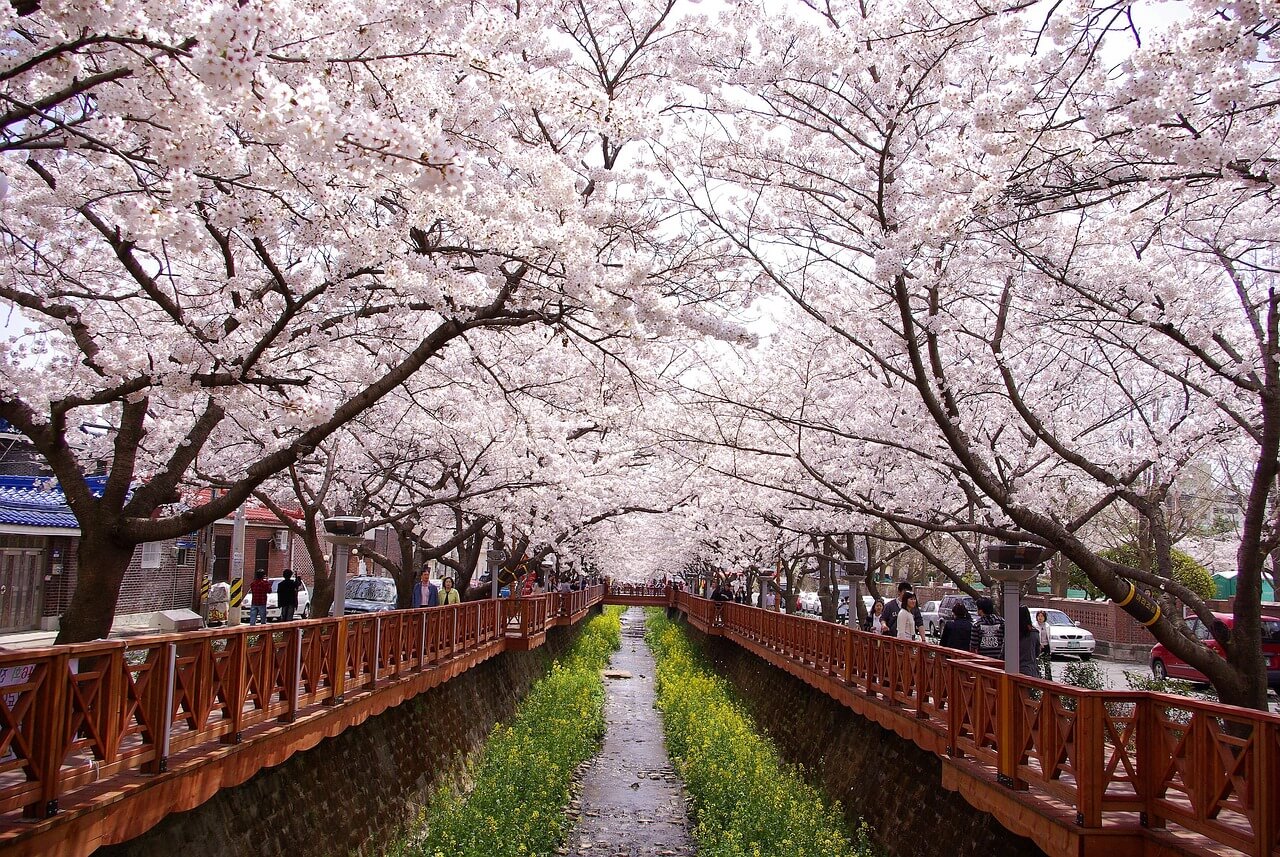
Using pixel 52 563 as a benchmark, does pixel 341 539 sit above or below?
above

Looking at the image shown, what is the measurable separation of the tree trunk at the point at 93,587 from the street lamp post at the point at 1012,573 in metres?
7.63

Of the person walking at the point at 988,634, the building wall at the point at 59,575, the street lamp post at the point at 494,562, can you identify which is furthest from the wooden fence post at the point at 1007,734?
the building wall at the point at 59,575

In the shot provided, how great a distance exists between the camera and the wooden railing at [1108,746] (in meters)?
5.56

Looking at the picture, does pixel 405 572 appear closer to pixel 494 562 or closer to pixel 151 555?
pixel 494 562

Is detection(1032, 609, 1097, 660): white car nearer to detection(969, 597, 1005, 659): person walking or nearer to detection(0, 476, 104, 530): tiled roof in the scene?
detection(969, 597, 1005, 659): person walking

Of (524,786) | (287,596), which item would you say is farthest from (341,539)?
(287,596)

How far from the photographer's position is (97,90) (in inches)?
221

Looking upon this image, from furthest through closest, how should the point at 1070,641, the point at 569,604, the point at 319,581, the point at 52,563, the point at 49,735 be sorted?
the point at 569,604
the point at 1070,641
the point at 52,563
the point at 319,581
the point at 49,735

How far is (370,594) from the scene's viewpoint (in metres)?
28.0

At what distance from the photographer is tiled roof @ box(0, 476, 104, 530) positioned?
2348 cm

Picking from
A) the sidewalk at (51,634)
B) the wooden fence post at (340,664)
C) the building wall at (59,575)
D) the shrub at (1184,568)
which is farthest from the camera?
the shrub at (1184,568)

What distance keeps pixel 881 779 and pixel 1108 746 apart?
527 centimetres

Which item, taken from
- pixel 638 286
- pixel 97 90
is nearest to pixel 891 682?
pixel 638 286

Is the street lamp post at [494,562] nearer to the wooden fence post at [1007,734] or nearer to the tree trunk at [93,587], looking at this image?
the tree trunk at [93,587]
